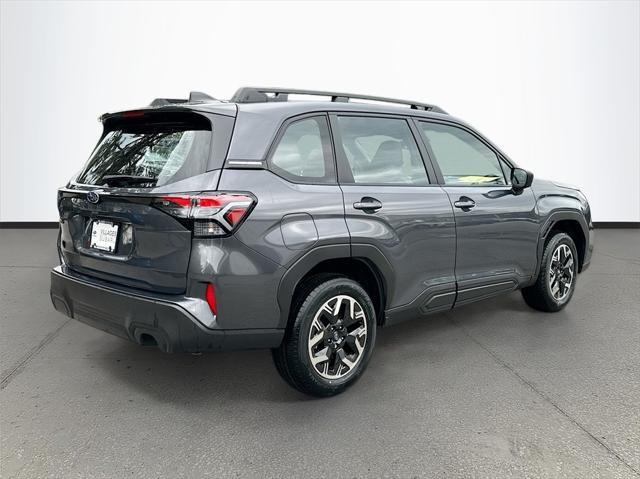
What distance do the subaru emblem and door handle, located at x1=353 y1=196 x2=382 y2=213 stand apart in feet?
4.68

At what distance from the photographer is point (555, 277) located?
479 centimetres

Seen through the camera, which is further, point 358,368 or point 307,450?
point 358,368

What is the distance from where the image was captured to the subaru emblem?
2895 mm

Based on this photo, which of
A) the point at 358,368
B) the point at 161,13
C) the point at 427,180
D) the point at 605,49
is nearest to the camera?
the point at 358,368

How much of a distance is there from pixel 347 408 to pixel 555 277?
2.73 m

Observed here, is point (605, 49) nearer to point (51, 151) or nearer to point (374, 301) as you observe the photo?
point (374, 301)

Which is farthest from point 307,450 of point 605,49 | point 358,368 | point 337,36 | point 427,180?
point 605,49

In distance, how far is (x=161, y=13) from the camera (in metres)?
9.29

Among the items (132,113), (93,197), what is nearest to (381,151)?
(132,113)

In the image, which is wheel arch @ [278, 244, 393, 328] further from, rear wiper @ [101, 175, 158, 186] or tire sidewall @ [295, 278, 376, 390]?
rear wiper @ [101, 175, 158, 186]

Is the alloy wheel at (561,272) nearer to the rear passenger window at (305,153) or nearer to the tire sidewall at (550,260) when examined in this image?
the tire sidewall at (550,260)

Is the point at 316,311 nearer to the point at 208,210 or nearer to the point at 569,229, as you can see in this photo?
the point at 208,210

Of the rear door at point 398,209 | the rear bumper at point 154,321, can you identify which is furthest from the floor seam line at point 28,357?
the rear door at point 398,209

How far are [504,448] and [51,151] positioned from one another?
9.46 m
